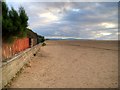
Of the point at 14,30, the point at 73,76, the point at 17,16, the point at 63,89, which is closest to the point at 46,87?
the point at 63,89

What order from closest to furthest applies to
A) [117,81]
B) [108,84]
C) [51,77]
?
[108,84] → [117,81] → [51,77]

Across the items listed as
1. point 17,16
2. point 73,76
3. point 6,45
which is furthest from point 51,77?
point 17,16

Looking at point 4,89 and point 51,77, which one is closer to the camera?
point 4,89

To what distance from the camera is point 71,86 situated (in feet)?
30.6

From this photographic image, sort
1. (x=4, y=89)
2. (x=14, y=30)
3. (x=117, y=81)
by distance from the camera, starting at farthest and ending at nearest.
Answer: (x=14, y=30) → (x=117, y=81) → (x=4, y=89)

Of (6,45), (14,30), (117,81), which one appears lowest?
(117,81)

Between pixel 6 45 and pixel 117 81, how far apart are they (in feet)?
17.9

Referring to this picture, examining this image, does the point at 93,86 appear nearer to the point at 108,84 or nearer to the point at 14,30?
the point at 108,84

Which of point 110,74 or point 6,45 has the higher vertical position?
point 6,45

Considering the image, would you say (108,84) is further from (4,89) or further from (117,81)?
(4,89)

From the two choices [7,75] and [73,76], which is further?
[73,76]

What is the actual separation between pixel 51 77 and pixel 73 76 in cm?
105

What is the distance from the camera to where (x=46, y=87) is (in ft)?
30.3

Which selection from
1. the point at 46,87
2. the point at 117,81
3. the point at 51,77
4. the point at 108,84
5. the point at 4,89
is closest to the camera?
the point at 4,89
